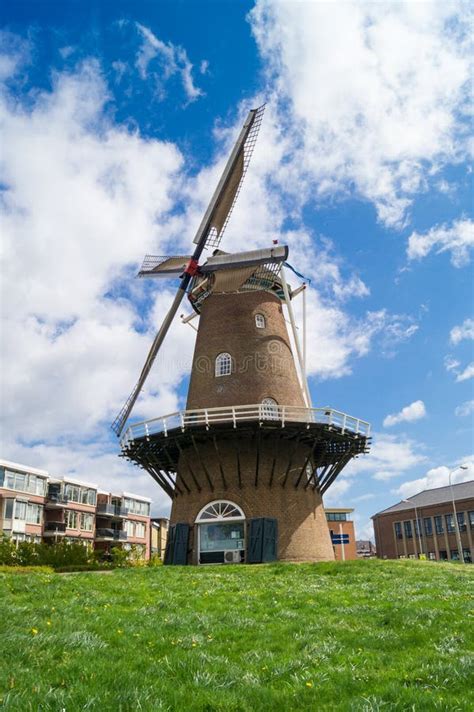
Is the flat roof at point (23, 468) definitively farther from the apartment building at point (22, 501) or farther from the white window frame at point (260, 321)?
the white window frame at point (260, 321)

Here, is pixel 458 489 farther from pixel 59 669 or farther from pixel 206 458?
pixel 59 669

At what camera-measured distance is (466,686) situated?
673 centimetres

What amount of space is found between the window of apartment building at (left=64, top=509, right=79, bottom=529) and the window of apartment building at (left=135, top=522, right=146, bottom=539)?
13.0 metres

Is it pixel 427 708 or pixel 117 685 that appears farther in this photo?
pixel 117 685

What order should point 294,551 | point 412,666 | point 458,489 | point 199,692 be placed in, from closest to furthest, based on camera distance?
point 199,692, point 412,666, point 294,551, point 458,489

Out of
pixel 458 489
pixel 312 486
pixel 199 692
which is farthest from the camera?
pixel 458 489

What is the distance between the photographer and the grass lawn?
6.35 meters

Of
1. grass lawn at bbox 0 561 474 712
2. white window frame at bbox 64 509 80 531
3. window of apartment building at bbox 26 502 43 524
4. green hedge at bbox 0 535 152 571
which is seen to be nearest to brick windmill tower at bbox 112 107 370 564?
green hedge at bbox 0 535 152 571

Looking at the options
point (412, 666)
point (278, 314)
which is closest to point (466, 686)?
point (412, 666)

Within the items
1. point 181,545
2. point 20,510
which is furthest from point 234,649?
point 20,510

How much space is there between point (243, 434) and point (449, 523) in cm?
5020

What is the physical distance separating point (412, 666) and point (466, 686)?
3.06ft

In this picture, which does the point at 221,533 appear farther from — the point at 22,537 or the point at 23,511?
the point at 23,511

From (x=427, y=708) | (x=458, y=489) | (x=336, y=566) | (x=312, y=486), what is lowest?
(x=427, y=708)
